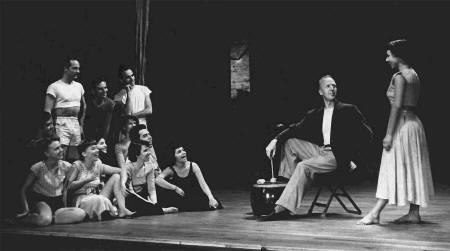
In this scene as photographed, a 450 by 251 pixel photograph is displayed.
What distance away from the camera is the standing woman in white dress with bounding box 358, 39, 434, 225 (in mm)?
5785

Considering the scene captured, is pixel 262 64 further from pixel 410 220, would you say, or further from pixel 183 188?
pixel 410 220

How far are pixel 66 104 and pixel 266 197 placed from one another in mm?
2162

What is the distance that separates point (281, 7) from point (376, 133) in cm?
261

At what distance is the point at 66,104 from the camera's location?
6957 mm

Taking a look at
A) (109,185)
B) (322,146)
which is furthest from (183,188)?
(322,146)

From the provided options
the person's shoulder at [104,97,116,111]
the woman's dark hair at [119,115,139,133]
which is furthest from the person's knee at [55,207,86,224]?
the person's shoulder at [104,97,116,111]

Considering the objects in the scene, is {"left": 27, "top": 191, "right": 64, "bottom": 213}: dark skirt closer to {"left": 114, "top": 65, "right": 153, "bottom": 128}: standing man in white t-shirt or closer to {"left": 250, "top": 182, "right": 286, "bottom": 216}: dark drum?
{"left": 114, "top": 65, "right": 153, "bottom": 128}: standing man in white t-shirt

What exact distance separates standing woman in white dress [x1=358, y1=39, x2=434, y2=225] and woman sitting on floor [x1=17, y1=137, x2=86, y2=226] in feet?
9.06

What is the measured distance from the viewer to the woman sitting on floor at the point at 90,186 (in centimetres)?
654

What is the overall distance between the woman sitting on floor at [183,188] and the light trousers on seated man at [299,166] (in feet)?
3.32

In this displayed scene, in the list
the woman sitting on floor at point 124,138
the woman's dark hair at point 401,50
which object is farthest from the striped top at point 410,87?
the woman sitting on floor at point 124,138

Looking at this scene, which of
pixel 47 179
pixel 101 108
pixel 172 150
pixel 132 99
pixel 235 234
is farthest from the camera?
pixel 132 99

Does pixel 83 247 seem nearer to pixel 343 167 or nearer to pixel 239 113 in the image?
pixel 343 167

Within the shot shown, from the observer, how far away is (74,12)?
933cm
